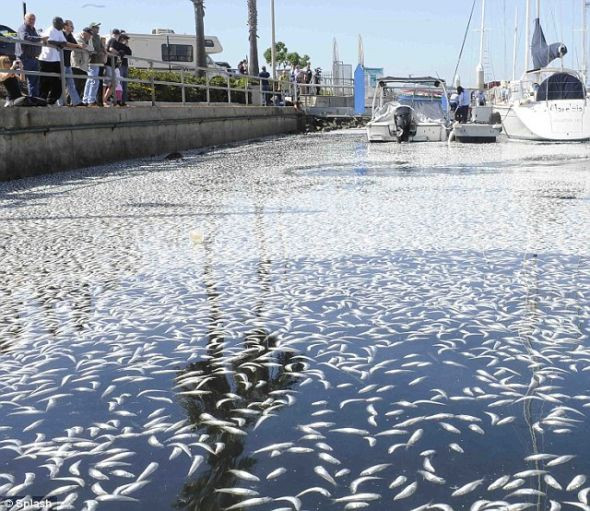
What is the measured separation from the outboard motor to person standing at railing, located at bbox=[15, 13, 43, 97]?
511 inches

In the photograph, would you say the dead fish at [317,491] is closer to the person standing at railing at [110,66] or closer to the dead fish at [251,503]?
the dead fish at [251,503]

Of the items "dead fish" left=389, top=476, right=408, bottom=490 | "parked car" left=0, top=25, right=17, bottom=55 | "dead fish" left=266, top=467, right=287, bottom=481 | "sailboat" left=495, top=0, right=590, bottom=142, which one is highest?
"parked car" left=0, top=25, right=17, bottom=55

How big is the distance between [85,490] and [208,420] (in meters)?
0.71

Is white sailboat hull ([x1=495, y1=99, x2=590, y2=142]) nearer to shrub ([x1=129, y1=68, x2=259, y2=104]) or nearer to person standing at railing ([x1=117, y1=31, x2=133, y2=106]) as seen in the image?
shrub ([x1=129, y1=68, x2=259, y2=104])

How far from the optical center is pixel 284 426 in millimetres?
3246

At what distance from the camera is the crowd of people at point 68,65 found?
14.3m

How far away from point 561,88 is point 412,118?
673 centimetres

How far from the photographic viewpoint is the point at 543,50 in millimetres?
32375

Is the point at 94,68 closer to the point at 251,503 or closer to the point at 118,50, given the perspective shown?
the point at 118,50

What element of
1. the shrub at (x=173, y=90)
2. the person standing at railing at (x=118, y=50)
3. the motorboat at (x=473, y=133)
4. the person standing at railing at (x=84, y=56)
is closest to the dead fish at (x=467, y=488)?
the person standing at railing at (x=84, y=56)

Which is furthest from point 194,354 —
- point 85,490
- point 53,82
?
point 53,82

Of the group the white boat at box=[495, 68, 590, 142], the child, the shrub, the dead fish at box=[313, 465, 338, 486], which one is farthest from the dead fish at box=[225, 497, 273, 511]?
the white boat at box=[495, 68, 590, 142]

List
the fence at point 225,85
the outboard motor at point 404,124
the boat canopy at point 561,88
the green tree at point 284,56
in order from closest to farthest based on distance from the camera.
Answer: the fence at point 225,85
the outboard motor at point 404,124
the boat canopy at point 561,88
the green tree at point 284,56

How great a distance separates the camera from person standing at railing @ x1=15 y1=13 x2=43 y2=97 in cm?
1452
